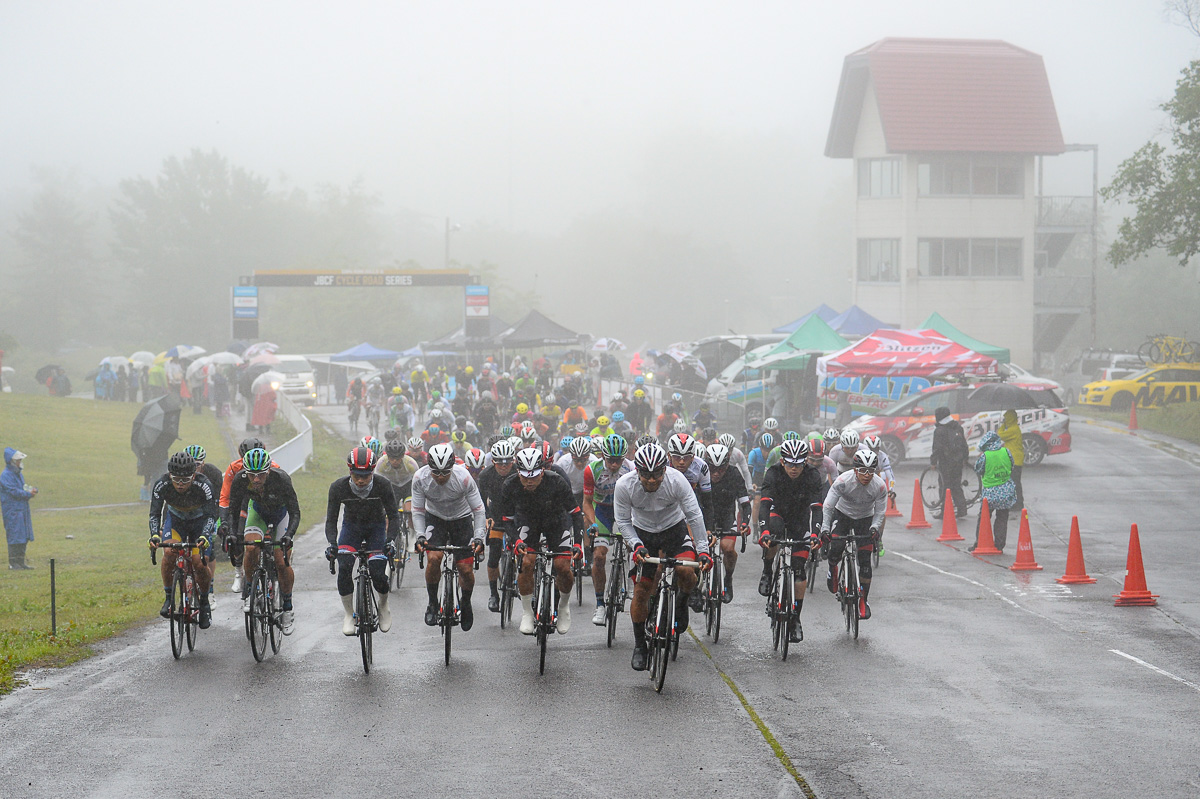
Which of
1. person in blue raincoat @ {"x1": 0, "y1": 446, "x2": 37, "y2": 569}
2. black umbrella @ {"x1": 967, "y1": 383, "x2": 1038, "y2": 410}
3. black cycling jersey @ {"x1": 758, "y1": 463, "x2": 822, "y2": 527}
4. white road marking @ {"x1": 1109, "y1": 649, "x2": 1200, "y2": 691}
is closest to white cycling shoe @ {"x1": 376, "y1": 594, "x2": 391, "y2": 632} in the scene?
black cycling jersey @ {"x1": 758, "y1": 463, "x2": 822, "y2": 527}

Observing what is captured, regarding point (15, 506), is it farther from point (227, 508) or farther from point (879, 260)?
point (879, 260)

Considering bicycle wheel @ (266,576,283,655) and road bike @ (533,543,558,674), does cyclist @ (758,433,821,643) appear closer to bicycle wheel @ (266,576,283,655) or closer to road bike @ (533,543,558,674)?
road bike @ (533,543,558,674)

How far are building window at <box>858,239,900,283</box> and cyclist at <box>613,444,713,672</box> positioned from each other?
43684 mm

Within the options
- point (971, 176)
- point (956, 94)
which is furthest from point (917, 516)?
point (956, 94)

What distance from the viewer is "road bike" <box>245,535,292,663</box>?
10.0m

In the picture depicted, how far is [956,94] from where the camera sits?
165 feet

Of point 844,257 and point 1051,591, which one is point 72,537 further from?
point 844,257

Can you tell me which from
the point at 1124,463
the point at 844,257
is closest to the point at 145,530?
the point at 1124,463

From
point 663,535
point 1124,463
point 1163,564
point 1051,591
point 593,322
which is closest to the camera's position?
point 663,535

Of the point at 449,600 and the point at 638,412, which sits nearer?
the point at 449,600

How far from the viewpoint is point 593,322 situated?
409 ft

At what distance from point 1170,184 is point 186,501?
29030 millimetres

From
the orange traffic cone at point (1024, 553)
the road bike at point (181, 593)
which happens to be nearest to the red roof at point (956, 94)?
the orange traffic cone at point (1024, 553)

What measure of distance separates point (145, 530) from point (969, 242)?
3806cm
